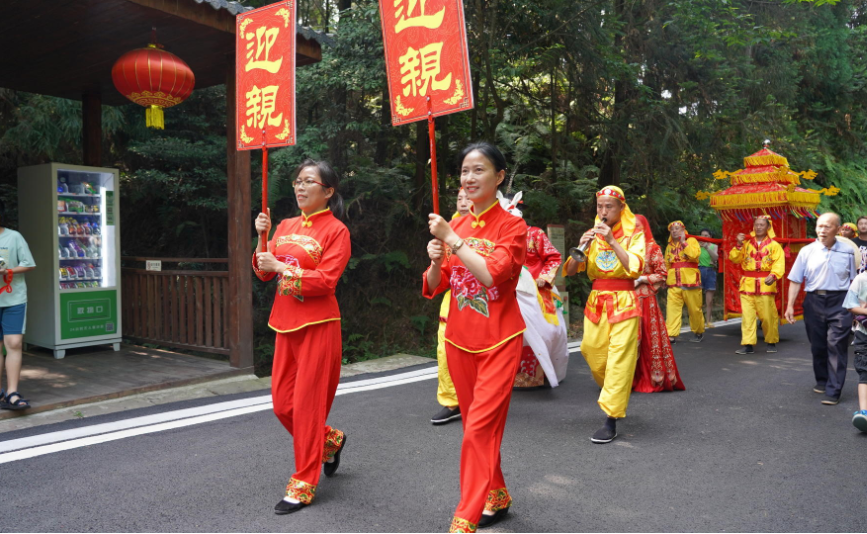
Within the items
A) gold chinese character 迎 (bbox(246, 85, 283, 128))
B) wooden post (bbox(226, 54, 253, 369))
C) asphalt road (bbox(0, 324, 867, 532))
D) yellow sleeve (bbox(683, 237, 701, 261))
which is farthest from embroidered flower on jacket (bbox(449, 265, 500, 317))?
yellow sleeve (bbox(683, 237, 701, 261))

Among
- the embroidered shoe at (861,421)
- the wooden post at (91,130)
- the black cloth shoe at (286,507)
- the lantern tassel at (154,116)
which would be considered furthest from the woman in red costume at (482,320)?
the wooden post at (91,130)

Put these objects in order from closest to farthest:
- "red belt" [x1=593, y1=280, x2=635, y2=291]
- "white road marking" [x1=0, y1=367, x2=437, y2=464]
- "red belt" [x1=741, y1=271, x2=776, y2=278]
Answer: "white road marking" [x1=0, y1=367, x2=437, y2=464] → "red belt" [x1=593, y1=280, x2=635, y2=291] → "red belt" [x1=741, y1=271, x2=776, y2=278]

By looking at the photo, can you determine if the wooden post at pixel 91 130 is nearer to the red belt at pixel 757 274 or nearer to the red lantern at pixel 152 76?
the red lantern at pixel 152 76

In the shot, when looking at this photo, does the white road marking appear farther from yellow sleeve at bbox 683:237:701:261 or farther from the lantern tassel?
yellow sleeve at bbox 683:237:701:261

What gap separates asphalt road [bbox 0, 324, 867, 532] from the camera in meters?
3.36

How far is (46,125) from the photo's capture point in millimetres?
9789

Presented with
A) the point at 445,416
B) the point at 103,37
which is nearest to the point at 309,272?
the point at 445,416

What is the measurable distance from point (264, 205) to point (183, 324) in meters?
4.57

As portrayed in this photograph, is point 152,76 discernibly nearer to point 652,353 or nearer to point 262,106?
point 262,106

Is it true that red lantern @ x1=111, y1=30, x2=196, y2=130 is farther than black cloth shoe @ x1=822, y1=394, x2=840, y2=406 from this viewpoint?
Yes

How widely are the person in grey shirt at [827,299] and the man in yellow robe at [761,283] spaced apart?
2494 mm

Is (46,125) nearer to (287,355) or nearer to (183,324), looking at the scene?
(183,324)

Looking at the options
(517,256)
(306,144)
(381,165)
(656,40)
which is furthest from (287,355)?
(656,40)

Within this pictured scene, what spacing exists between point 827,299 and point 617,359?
111 inches
